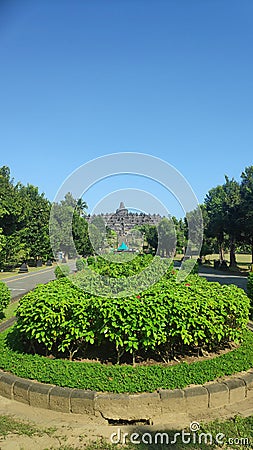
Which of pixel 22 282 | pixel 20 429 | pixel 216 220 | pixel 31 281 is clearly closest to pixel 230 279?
pixel 216 220

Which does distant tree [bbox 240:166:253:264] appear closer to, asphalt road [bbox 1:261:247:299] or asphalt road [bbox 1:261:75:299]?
asphalt road [bbox 1:261:247:299]

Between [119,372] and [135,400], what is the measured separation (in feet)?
1.61

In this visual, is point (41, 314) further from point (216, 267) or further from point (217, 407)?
point (216, 267)

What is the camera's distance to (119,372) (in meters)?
4.11

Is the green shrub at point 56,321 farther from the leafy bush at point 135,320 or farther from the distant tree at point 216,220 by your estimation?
the distant tree at point 216,220

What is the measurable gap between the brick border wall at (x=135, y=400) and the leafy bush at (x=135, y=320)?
65cm

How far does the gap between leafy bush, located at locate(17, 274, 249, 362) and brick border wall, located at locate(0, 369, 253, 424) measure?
0.65 m

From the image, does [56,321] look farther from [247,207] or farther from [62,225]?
[62,225]

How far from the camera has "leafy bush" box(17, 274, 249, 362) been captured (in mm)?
4289

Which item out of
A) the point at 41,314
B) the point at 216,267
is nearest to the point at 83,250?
the point at 216,267

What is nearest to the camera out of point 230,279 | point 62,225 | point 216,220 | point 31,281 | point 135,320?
point 135,320

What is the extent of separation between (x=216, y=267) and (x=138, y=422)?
2716 cm

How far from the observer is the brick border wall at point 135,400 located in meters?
3.64

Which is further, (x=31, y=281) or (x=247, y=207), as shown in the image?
(x=247, y=207)
